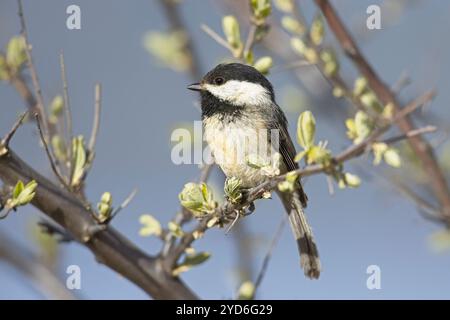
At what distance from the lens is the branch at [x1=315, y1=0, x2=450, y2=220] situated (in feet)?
7.65

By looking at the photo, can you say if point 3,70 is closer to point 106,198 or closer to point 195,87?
point 106,198

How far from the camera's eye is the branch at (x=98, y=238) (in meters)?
2.11

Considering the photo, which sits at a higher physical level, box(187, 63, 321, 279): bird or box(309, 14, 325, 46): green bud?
box(309, 14, 325, 46): green bud

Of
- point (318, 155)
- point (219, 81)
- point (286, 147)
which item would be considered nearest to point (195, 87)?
→ point (219, 81)

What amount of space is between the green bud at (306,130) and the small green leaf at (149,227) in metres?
0.80

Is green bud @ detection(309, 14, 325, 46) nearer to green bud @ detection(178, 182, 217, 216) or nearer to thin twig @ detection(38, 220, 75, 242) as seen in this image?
green bud @ detection(178, 182, 217, 216)

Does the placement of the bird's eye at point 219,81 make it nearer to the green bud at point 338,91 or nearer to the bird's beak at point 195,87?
the bird's beak at point 195,87

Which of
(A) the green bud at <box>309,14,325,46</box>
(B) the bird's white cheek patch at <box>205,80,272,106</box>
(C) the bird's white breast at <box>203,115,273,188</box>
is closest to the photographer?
(A) the green bud at <box>309,14,325,46</box>

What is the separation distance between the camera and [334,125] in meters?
2.90

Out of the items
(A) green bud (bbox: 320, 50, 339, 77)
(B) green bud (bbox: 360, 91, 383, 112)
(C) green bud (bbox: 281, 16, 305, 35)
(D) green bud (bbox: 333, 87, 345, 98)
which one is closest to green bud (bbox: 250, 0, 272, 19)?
(C) green bud (bbox: 281, 16, 305, 35)

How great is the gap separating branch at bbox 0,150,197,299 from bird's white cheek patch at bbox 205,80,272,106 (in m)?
1.15

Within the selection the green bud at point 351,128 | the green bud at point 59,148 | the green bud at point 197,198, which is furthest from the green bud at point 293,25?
the green bud at point 59,148
